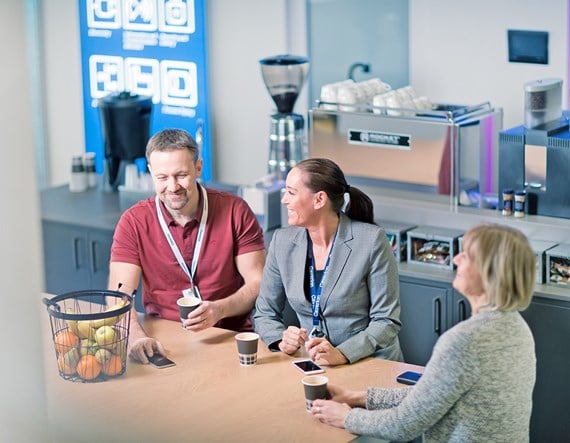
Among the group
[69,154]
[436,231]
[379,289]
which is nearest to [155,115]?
[69,154]

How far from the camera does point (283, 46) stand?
4.58m

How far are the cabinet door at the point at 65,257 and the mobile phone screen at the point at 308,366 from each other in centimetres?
206

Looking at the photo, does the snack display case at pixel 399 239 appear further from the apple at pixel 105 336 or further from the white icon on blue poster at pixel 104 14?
the white icon on blue poster at pixel 104 14

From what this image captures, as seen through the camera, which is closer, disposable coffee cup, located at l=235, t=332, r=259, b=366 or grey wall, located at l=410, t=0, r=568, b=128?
disposable coffee cup, located at l=235, t=332, r=259, b=366

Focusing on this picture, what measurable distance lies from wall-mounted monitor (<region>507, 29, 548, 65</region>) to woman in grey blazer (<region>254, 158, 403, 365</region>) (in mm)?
1477

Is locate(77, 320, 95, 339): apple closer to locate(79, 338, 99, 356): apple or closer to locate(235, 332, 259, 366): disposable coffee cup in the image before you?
locate(79, 338, 99, 356): apple

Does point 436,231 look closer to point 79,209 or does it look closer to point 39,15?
point 79,209

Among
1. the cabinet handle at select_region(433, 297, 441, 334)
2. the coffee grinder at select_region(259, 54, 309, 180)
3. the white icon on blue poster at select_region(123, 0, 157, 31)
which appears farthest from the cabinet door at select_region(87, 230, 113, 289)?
the cabinet handle at select_region(433, 297, 441, 334)

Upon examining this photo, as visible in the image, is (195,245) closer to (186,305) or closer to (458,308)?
(186,305)

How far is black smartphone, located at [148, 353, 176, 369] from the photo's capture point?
2.50 meters

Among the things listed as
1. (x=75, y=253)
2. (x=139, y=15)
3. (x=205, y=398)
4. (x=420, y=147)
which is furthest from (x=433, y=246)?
(x=139, y=15)

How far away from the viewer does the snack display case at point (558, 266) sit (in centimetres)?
324

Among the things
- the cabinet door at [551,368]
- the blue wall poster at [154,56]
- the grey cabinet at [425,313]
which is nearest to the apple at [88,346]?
the grey cabinet at [425,313]

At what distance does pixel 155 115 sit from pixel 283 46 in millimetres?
847
